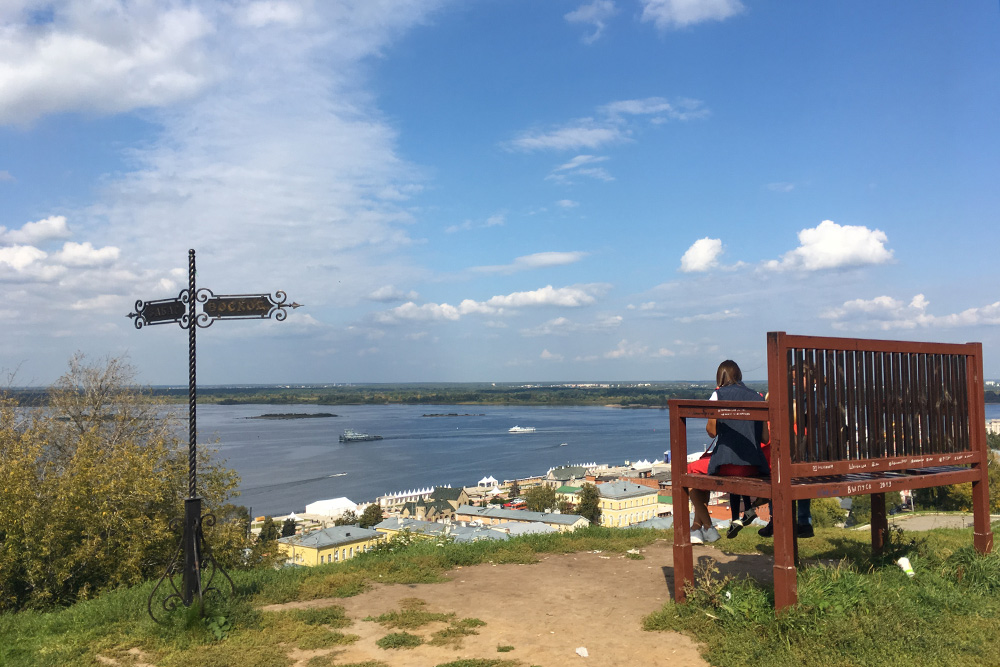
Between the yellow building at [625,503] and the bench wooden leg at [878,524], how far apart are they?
34938 mm

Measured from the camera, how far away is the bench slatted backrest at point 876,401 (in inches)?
181

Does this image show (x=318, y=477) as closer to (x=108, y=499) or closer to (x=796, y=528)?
(x=108, y=499)

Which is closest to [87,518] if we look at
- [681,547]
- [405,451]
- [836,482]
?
[681,547]

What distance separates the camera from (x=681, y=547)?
16.5ft

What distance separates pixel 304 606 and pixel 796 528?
13.8 ft

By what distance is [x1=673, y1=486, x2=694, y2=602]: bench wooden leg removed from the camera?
16.4ft

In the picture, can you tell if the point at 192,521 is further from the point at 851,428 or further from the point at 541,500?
the point at 541,500

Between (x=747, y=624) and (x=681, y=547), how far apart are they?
78cm

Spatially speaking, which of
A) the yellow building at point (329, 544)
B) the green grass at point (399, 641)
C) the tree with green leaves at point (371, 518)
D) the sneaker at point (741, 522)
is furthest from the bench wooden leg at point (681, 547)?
the tree with green leaves at point (371, 518)

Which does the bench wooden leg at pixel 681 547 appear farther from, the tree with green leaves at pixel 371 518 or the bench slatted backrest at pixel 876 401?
the tree with green leaves at pixel 371 518

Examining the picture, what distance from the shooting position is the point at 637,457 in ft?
297

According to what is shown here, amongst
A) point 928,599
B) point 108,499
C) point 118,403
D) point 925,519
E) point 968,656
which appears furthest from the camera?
point 118,403

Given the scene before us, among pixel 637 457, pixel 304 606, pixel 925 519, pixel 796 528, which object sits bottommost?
pixel 637 457

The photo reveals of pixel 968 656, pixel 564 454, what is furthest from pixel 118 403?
pixel 564 454
